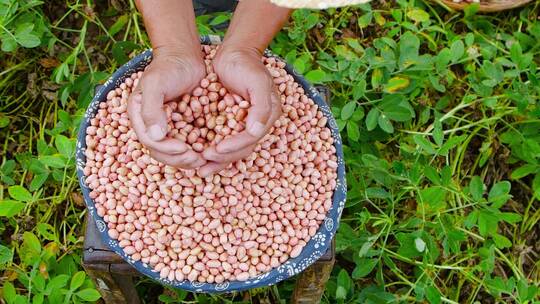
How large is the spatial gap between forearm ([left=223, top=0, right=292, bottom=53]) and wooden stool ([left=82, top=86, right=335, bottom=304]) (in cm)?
28

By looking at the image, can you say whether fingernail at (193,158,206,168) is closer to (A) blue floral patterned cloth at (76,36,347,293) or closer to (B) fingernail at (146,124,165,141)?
(B) fingernail at (146,124,165,141)

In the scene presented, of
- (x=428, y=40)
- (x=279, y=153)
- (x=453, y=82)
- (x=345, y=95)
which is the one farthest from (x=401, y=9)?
(x=279, y=153)

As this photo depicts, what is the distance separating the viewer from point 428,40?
6.21 feet

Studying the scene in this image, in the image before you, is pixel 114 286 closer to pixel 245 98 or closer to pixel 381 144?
pixel 245 98

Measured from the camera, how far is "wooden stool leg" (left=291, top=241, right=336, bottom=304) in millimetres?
1158

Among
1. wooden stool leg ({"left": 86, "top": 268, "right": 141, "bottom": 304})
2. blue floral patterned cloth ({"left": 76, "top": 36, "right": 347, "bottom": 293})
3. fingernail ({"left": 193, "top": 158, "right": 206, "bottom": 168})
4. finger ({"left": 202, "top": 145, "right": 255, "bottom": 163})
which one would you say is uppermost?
finger ({"left": 202, "top": 145, "right": 255, "bottom": 163})

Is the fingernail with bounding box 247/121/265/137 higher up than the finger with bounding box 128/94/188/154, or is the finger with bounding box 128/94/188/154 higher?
the fingernail with bounding box 247/121/265/137

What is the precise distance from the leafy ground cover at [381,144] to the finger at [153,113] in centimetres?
48

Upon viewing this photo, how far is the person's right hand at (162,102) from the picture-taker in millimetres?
925

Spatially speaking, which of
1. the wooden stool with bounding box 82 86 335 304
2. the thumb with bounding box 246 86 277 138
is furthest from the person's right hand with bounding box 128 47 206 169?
the wooden stool with bounding box 82 86 335 304

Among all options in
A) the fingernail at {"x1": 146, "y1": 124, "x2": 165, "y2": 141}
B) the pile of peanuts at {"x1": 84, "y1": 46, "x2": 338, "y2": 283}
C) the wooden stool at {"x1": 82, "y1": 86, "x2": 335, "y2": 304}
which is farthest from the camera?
the wooden stool at {"x1": 82, "y1": 86, "x2": 335, "y2": 304}

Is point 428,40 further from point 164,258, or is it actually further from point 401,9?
point 164,258

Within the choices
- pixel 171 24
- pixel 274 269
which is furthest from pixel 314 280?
pixel 171 24

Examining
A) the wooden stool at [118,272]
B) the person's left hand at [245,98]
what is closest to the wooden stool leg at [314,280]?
the wooden stool at [118,272]
